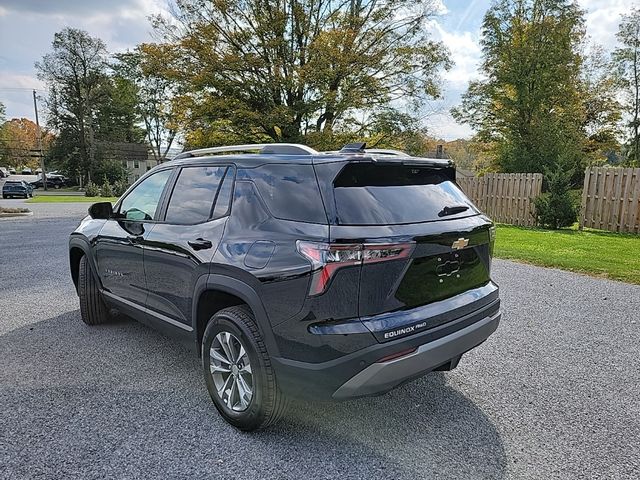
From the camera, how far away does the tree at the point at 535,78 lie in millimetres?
25594

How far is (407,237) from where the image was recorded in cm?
226

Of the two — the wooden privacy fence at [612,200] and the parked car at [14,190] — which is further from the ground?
the wooden privacy fence at [612,200]

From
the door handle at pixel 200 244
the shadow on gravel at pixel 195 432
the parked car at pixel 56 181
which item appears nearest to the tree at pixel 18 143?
the parked car at pixel 56 181

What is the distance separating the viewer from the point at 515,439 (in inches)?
98.8

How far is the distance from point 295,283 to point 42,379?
238cm

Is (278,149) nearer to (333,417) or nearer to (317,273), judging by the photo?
(317,273)

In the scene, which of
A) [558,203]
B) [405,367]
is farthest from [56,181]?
[405,367]

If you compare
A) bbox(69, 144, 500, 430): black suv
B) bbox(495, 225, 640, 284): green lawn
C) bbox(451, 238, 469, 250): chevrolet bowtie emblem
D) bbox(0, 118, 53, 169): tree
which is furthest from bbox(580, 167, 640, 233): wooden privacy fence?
bbox(0, 118, 53, 169): tree

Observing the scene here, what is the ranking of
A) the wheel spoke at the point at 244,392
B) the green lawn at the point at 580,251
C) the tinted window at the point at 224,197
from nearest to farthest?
the wheel spoke at the point at 244,392, the tinted window at the point at 224,197, the green lawn at the point at 580,251

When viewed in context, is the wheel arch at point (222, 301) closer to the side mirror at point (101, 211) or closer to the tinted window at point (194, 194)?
the tinted window at point (194, 194)

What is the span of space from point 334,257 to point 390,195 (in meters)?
0.61

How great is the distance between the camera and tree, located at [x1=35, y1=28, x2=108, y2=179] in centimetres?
3978

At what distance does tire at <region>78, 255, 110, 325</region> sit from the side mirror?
1.76 ft

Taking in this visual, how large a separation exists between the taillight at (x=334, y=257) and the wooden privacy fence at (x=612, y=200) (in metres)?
12.5
